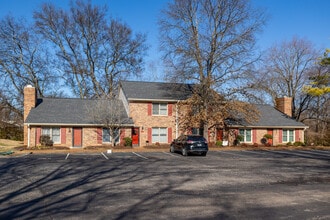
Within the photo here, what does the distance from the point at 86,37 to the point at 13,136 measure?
1746 centimetres

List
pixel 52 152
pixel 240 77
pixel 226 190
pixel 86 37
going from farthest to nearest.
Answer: pixel 86 37 < pixel 240 77 < pixel 52 152 < pixel 226 190

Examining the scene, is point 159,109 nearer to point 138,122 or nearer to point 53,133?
point 138,122

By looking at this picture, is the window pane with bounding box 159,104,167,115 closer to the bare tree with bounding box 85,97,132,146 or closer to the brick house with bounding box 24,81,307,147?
the brick house with bounding box 24,81,307,147

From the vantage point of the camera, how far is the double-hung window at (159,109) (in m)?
33.6

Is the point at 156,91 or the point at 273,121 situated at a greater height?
the point at 156,91

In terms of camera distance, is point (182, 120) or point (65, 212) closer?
point (65, 212)

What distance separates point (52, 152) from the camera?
26.3 m

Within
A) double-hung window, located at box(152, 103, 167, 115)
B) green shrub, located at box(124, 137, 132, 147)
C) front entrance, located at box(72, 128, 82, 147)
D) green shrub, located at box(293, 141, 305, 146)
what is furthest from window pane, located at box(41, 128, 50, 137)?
green shrub, located at box(293, 141, 305, 146)

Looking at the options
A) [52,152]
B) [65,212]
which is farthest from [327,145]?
[65,212]

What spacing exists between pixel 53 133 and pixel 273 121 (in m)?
23.0

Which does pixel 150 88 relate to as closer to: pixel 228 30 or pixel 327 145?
pixel 228 30

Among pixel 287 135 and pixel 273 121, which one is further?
pixel 287 135

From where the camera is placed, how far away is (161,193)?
1043 cm

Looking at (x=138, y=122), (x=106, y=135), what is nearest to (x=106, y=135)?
(x=106, y=135)
